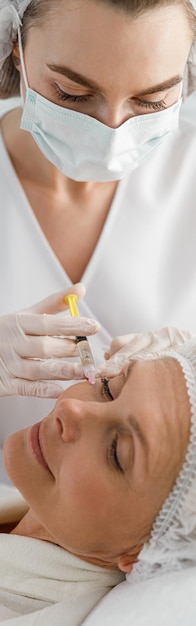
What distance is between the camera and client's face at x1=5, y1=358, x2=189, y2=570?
1.43 meters

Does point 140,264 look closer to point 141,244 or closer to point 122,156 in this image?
point 141,244

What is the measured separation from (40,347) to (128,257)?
506 millimetres

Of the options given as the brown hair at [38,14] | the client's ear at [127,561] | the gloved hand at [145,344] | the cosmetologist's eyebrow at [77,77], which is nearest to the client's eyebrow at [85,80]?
the cosmetologist's eyebrow at [77,77]

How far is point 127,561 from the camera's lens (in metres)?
1.51

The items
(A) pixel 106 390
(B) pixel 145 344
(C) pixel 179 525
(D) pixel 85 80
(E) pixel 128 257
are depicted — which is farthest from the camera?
(E) pixel 128 257

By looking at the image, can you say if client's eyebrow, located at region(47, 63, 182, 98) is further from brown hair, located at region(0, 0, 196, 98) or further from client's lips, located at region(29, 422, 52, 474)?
client's lips, located at region(29, 422, 52, 474)

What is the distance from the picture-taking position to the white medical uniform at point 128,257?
2.05 metres

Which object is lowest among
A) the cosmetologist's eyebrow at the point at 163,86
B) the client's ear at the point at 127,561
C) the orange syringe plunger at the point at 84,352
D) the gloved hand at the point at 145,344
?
the client's ear at the point at 127,561

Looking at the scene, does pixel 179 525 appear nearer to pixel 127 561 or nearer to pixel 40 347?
pixel 127 561

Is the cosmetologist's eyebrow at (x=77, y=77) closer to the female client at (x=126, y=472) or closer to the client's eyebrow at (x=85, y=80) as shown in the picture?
the client's eyebrow at (x=85, y=80)

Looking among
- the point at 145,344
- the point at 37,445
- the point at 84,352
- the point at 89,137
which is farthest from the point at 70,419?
the point at 89,137

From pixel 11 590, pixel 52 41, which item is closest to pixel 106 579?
pixel 11 590

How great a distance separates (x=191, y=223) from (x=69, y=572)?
40.1 inches

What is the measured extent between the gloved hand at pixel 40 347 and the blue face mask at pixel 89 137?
32 centimetres
